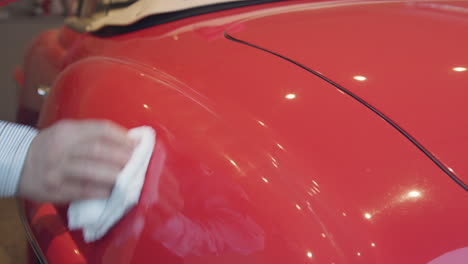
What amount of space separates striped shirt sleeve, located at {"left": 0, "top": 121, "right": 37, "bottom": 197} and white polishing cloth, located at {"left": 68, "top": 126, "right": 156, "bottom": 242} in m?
0.09

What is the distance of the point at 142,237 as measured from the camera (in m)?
0.56

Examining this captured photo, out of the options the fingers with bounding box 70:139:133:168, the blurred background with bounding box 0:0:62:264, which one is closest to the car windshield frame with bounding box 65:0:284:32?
the fingers with bounding box 70:139:133:168

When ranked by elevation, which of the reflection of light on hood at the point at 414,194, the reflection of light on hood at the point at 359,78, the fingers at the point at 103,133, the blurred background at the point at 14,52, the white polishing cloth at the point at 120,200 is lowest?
the blurred background at the point at 14,52

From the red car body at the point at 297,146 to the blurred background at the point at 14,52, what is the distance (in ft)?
3.53

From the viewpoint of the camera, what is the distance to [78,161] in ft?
1.84

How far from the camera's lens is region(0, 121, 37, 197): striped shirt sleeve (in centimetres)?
61

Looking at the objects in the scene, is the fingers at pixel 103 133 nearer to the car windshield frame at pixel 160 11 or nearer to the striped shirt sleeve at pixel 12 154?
the striped shirt sleeve at pixel 12 154

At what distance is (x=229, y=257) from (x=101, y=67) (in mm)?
463

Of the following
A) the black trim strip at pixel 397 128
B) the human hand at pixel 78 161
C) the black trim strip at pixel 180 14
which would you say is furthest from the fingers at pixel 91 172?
the black trim strip at pixel 180 14

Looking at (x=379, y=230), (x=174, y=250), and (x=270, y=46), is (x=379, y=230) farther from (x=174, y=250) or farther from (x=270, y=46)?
(x=270, y=46)

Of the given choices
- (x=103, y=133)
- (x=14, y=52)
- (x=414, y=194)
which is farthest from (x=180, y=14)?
(x=14, y=52)

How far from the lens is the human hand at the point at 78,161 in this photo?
562 millimetres

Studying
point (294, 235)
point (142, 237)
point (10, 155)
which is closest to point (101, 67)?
point (10, 155)

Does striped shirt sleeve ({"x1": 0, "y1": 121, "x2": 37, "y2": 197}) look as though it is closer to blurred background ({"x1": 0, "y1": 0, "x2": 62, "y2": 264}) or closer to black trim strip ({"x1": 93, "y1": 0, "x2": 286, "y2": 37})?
black trim strip ({"x1": 93, "y1": 0, "x2": 286, "y2": 37})
